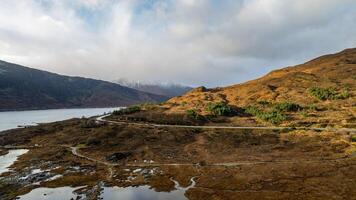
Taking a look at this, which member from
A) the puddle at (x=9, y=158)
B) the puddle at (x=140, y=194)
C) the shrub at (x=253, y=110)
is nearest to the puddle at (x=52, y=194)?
the puddle at (x=140, y=194)

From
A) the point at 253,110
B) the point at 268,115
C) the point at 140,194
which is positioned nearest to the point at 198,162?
the point at 140,194

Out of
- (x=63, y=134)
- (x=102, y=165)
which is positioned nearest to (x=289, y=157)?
(x=102, y=165)

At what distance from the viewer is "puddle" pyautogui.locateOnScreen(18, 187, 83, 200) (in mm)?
46450

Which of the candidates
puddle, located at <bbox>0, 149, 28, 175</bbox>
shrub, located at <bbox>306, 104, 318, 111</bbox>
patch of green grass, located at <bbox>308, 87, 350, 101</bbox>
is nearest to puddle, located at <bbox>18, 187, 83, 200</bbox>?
puddle, located at <bbox>0, 149, 28, 175</bbox>

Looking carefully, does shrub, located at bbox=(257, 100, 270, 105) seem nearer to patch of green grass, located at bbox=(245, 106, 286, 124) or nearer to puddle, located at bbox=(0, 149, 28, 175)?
patch of green grass, located at bbox=(245, 106, 286, 124)

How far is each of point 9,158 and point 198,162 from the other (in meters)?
44.9

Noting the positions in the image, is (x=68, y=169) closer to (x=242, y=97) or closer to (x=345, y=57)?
(x=242, y=97)

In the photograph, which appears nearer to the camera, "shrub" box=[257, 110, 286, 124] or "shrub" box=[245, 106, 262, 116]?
"shrub" box=[257, 110, 286, 124]

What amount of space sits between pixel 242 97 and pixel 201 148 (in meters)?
69.6

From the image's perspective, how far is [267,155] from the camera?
216 feet

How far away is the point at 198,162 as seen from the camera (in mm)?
64000

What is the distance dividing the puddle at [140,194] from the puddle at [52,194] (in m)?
4.25

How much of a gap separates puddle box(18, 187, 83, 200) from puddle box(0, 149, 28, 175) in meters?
18.4

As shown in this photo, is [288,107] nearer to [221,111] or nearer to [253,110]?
[253,110]
